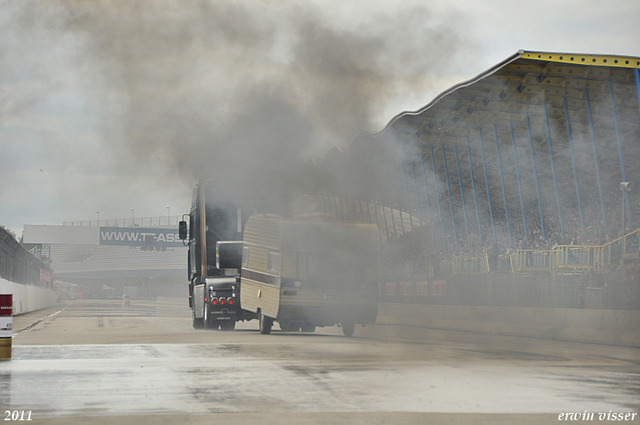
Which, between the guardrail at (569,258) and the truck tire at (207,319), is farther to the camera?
the guardrail at (569,258)

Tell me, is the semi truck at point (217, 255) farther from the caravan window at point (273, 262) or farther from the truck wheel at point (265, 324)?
the caravan window at point (273, 262)

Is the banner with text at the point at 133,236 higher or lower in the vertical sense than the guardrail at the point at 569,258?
higher

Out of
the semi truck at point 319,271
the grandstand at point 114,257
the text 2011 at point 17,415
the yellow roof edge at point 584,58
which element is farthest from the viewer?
the grandstand at point 114,257

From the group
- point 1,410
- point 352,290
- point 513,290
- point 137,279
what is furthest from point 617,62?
point 137,279

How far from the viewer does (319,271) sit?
2103 cm

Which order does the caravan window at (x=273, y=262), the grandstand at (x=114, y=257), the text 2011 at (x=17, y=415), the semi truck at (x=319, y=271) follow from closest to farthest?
the text 2011 at (x=17, y=415)
the semi truck at (x=319, y=271)
the caravan window at (x=273, y=262)
the grandstand at (x=114, y=257)

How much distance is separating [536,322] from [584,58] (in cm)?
765

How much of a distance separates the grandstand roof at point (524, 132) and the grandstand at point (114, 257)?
36.9 metres

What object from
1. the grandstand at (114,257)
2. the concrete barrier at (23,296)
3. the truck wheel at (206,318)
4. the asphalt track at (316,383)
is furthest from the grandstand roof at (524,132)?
the grandstand at (114,257)

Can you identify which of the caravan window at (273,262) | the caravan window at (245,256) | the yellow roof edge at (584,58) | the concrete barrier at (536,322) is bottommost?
the concrete barrier at (536,322)

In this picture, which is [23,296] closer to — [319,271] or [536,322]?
[319,271]

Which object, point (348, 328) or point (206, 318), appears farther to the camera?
point (206, 318)

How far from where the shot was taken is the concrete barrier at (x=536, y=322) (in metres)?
18.7

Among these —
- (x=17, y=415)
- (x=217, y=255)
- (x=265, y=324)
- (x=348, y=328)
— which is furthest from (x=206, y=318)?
(x=17, y=415)
